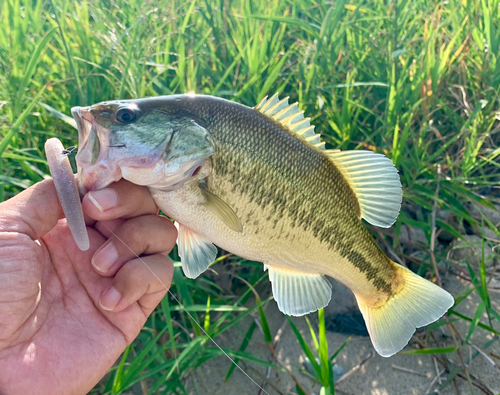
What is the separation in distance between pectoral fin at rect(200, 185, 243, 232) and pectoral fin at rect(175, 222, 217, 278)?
0.17m

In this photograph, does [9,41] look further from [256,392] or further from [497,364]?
[497,364]

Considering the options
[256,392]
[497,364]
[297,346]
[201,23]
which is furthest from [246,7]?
[497,364]

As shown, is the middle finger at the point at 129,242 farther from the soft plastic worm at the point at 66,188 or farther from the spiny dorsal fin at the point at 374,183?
the spiny dorsal fin at the point at 374,183

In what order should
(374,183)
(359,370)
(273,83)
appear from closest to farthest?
1. (374,183)
2. (359,370)
3. (273,83)

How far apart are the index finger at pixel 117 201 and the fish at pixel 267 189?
0.05m

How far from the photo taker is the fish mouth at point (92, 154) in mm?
1147

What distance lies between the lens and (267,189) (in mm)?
1278

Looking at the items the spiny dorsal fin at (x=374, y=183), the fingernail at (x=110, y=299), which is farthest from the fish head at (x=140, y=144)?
the spiny dorsal fin at (x=374, y=183)

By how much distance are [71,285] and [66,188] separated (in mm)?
504

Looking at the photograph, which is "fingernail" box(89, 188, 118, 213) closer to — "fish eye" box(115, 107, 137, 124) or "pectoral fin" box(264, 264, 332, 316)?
"fish eye" box(115, 107, 137, 124)

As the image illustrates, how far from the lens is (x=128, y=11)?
252cm

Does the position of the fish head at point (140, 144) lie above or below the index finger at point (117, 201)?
Answer: above

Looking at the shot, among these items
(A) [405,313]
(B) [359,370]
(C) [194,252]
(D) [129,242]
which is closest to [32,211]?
(D) [129,242]

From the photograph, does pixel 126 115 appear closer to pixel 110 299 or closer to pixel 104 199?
pixel 104 199
